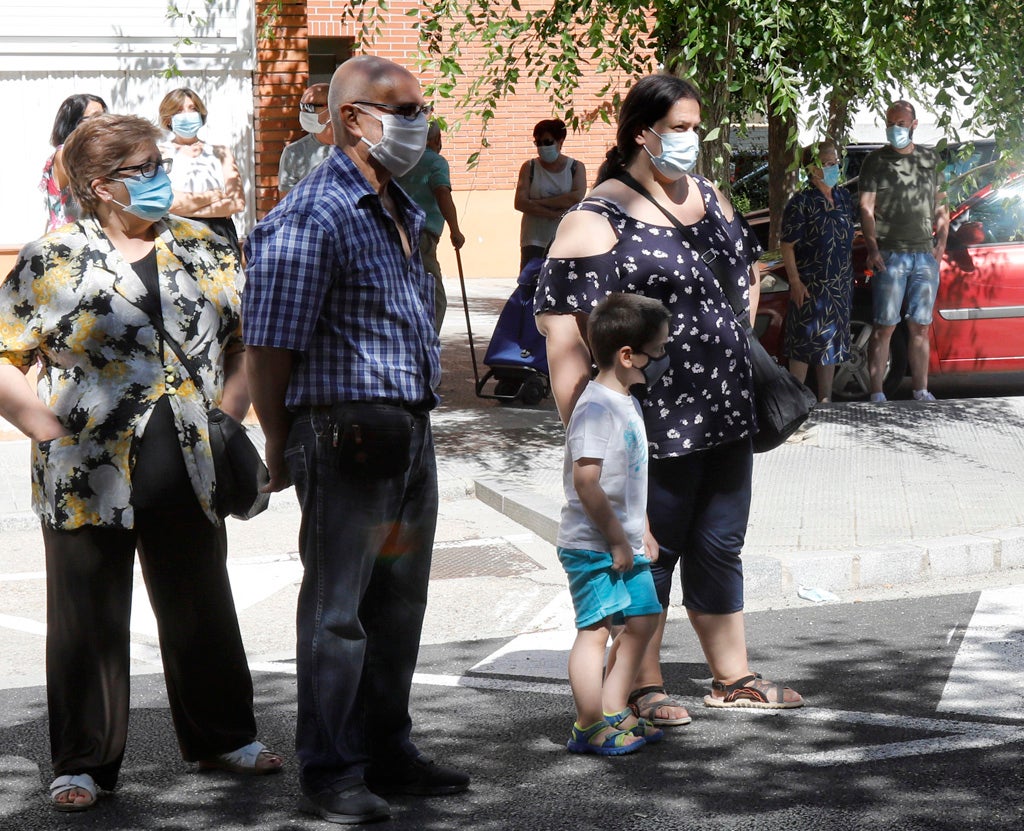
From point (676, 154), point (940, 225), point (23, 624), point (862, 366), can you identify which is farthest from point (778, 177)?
point (676, 154)

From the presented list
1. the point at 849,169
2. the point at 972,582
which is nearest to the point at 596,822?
the point at 972,582

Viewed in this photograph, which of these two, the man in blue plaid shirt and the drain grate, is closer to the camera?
the man in blue plaid shirt

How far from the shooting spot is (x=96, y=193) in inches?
169

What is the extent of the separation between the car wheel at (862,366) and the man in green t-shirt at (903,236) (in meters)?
0.18

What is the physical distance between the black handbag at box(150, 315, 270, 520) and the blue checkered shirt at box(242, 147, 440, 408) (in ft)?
0.96

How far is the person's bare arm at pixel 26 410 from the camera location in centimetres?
416

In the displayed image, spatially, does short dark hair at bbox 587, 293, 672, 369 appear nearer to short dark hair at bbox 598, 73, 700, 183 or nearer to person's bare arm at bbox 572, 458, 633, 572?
person's bare arm at bbox 572, 458, 633, 572

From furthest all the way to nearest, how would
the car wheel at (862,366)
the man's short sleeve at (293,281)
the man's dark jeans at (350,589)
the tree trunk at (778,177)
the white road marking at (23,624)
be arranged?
the tree trunk at (778,177) < the car wheel at (862,366) < the white road marking at (23,624) < the man's dark jeans at (350,589) < the man's short sleeve at (293,281)

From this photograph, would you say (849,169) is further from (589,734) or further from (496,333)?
(589,734)

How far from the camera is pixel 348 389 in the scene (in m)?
3.95

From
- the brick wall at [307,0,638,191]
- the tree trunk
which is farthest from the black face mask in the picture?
the brick wall at [307,0,638,191]

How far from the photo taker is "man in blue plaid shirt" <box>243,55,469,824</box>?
3924mm

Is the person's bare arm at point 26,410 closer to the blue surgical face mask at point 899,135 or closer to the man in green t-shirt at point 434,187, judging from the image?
the man in green t-shirt at point 434,187

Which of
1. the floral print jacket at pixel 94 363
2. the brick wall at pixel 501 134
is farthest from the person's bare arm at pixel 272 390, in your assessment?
the brick wall at pixel 501 134
